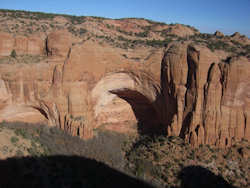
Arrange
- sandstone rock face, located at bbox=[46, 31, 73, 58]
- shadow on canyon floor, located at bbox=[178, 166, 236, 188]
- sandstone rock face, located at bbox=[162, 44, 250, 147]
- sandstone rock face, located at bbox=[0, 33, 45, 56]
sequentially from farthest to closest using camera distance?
sandstone rock face, located at bbox=[0, 33, 45, 56]
sandstone rock face, located at bbox=[46, 31, 73, 58]
sandstone rock face, located at bbox=[162, 44, 250, 147]
shadow on canyon floor, located at bbox=[178, 166, 236, 188]

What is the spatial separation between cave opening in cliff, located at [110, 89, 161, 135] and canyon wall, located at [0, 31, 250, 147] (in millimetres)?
1297

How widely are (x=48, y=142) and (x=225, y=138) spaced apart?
46.4 ft

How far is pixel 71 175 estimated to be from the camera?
14734mm

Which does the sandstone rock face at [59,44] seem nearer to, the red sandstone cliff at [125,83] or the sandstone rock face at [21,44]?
the red sandstone cliff at [125,83]

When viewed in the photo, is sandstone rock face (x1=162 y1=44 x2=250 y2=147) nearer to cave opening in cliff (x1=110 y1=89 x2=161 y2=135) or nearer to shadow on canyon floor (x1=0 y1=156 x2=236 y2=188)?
shadow on canyon floor (x1=0 y1=156 x2=236 y2=188)

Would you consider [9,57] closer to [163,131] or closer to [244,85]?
[163,131]

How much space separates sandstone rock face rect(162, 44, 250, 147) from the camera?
15.9 metres

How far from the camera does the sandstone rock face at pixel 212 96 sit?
52.1ft

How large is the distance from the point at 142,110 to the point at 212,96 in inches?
343

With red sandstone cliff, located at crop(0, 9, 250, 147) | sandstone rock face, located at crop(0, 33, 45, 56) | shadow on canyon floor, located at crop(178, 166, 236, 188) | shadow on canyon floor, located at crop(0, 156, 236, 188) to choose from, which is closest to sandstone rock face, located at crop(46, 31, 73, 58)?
red sandstone cliff, located at crop(0, 9, 250, 147)

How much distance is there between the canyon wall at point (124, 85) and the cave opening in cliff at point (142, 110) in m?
1.30

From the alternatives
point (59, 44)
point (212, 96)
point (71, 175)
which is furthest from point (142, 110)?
point (59, 44)

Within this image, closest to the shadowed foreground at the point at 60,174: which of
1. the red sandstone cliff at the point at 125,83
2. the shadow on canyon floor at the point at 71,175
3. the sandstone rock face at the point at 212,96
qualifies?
the shadow on canyon floor at the point at 71,175

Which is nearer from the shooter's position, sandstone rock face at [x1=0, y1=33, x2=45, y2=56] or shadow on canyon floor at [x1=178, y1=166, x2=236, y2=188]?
shadow on canyon floor at [x1=178, y1=166, x2=236, y2=188]
